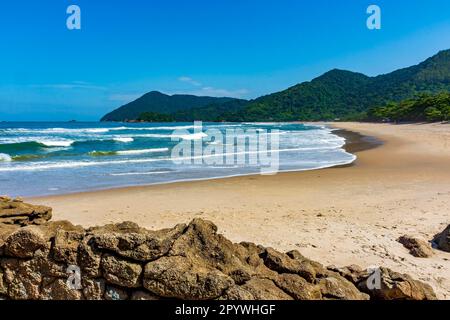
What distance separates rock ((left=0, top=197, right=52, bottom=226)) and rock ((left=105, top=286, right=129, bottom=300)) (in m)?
2.91

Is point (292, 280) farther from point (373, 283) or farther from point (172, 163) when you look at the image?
point (172, 163)

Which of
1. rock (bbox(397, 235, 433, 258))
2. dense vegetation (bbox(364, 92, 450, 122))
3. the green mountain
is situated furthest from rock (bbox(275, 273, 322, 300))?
the green mountain

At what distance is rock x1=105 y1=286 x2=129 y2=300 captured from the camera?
12.2 ft

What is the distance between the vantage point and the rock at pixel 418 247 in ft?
19.6

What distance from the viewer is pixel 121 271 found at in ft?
12.1

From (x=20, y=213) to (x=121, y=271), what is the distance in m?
3.23

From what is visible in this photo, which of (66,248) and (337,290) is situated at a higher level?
(66,248)

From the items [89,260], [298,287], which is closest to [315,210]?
[298,287]

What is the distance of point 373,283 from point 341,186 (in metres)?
8.82

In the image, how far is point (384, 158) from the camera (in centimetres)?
2098

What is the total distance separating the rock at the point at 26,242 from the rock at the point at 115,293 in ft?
2.78

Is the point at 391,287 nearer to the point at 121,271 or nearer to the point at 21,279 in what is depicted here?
the point at 121,271

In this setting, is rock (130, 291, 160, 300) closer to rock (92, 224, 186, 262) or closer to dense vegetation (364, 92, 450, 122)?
rock (92, 224, 186, 262)

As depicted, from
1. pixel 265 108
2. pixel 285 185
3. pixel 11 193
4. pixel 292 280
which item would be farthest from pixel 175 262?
pixel 265 108
